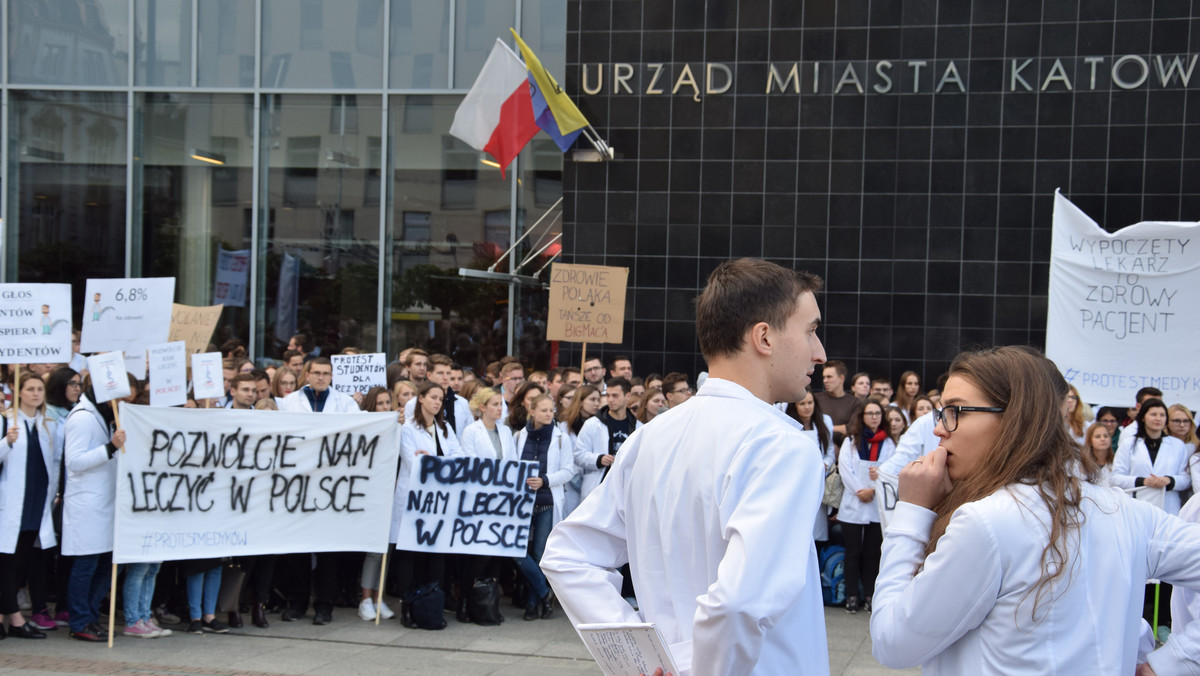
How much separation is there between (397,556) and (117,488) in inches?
88.3

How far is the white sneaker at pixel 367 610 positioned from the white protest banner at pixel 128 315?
8.53 feet

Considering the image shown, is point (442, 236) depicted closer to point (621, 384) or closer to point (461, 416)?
point (461, 416)

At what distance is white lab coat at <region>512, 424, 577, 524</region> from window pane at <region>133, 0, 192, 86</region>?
10427 mm

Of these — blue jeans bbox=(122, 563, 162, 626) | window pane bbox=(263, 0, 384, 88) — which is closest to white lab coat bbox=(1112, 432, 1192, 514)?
blue jeans bbox=(122, 563, 162, 626)

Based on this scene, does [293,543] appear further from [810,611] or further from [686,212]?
[686,212]

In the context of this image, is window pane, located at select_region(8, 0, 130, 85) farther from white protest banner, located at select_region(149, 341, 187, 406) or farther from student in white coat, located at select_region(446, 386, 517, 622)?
student in white coat, located at select_region(446, 386, 517, 622)

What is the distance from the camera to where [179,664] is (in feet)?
23.5

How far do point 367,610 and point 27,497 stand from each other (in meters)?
2.57

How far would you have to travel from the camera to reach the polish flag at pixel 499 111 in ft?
43.4

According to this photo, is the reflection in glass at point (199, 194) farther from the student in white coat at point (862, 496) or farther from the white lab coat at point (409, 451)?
the student in white coat at point (862, 496)

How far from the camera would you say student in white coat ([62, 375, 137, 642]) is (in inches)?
303

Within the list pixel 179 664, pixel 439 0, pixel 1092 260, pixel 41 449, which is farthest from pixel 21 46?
pixel 1092 260

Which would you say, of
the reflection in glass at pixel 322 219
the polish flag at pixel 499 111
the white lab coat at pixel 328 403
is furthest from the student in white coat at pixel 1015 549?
the reflection in glass at pixel 322 219

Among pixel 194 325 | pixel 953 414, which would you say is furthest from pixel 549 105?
pixel 953 414
